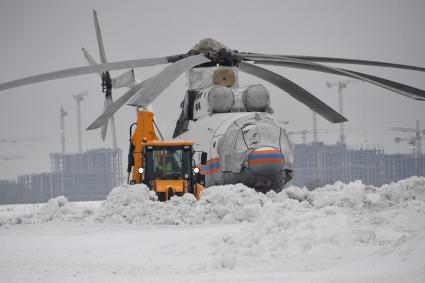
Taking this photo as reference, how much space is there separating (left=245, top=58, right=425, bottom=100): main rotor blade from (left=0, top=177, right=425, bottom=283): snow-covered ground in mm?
2010

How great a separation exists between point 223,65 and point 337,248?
18.8m

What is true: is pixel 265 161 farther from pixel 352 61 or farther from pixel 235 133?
pixel 352 61

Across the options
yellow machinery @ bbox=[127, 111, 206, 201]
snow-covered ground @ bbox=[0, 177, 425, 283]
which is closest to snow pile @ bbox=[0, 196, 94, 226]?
snow-covered ground @ bbox=[0, 177, 425, 283]

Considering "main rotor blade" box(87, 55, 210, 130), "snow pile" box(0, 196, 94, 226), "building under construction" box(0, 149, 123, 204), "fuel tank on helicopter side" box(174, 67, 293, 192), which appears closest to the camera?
"main rotor blade" box(87, 55, 210, 130)

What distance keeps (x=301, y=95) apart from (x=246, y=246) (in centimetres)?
1257

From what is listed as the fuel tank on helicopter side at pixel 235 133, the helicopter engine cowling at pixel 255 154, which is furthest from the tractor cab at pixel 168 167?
the fuel tank on helicopter side at pixel 235 133

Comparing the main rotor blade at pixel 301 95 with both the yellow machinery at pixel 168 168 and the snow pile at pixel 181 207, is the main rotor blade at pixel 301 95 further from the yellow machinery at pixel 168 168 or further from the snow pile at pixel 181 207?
the yellow machinery at pixel 168 168

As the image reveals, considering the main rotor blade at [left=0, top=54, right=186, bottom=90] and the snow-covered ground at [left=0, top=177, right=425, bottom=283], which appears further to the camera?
the main rotor blade at [left=0, top=54, right=186, bottom=90]

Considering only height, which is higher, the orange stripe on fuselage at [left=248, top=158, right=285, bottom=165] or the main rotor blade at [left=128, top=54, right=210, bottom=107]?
the main rotor blade at [left=128, top=54, right=210, bottom=107]

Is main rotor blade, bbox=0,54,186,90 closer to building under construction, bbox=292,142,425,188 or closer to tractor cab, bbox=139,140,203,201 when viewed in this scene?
tractor cab, bbox=139,140,203,201

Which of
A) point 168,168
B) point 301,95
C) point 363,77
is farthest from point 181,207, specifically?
point 301,95

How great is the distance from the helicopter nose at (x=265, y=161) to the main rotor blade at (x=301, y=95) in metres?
2.04

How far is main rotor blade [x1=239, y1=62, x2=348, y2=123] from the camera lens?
23172 millimetres

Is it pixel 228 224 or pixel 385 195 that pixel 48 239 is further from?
pixel 385 195
